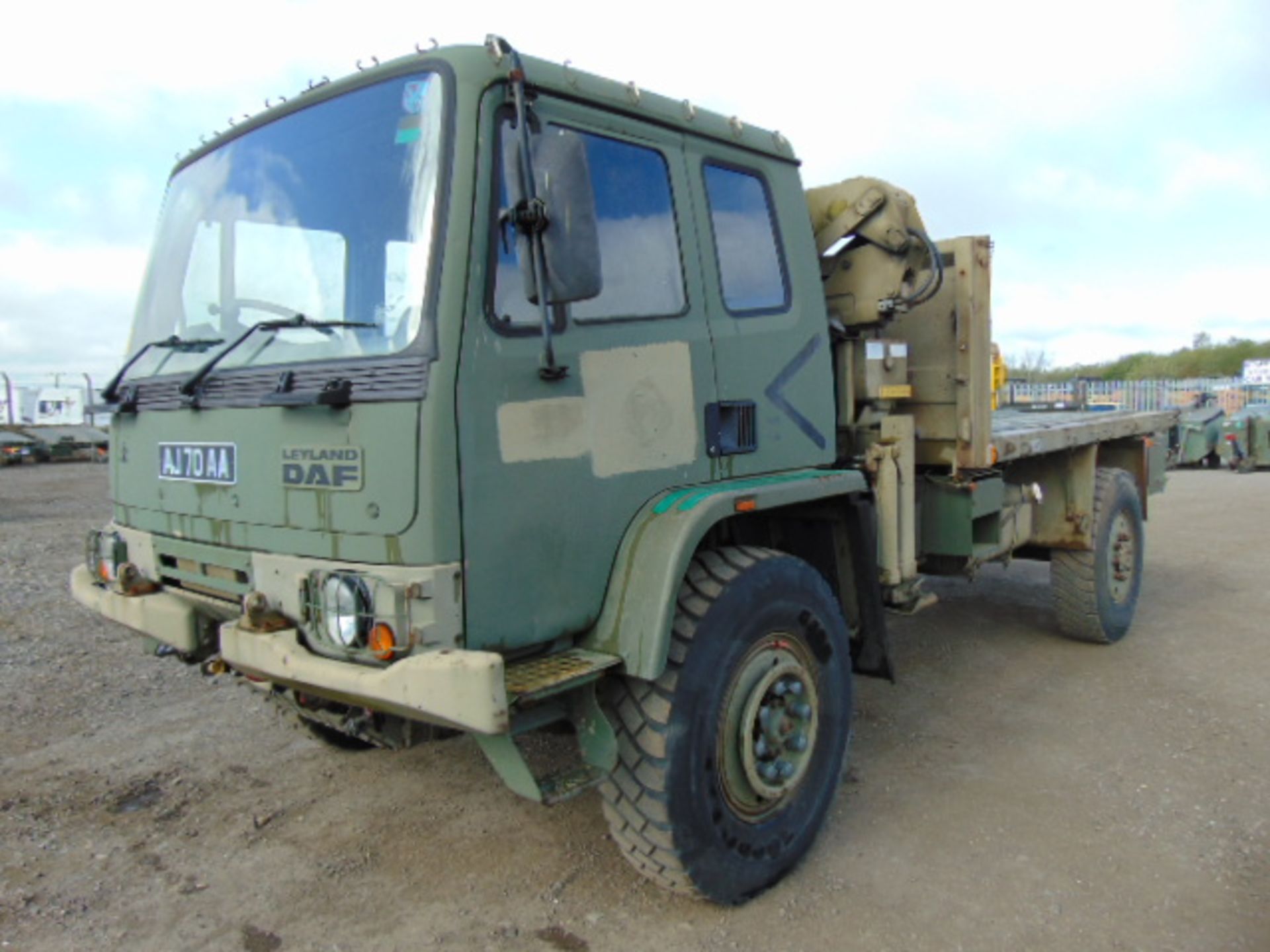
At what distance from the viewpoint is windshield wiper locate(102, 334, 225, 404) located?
329 centimetres

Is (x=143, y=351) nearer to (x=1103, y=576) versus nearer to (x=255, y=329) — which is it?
(x=255, y=329)

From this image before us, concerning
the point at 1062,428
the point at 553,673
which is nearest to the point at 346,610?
the point at 553,673

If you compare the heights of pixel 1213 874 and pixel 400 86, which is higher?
pixel 400 86

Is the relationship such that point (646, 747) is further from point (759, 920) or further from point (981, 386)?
point (981, 386)

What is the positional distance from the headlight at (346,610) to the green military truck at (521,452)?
0.04 feet

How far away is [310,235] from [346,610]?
1.20 metres

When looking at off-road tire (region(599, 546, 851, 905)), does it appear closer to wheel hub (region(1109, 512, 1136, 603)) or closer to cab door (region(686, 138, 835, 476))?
cab door (region(686, 138, 835, 476))

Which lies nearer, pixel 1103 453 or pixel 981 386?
pixel 981 386

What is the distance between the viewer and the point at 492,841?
3611 mm

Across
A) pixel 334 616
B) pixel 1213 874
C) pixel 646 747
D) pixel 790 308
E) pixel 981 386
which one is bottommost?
pixel 1213 874

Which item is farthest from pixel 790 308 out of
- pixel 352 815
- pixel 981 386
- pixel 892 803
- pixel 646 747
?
pixel 352 815

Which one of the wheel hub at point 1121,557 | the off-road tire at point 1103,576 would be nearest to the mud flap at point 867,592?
the off-road tire at point 1103,576

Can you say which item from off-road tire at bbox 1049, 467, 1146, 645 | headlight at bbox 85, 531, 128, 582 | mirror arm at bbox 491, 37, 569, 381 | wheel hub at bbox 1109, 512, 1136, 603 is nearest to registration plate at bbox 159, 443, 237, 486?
headlight at bbox 85, 531, 128, 582

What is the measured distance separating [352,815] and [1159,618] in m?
5.83
